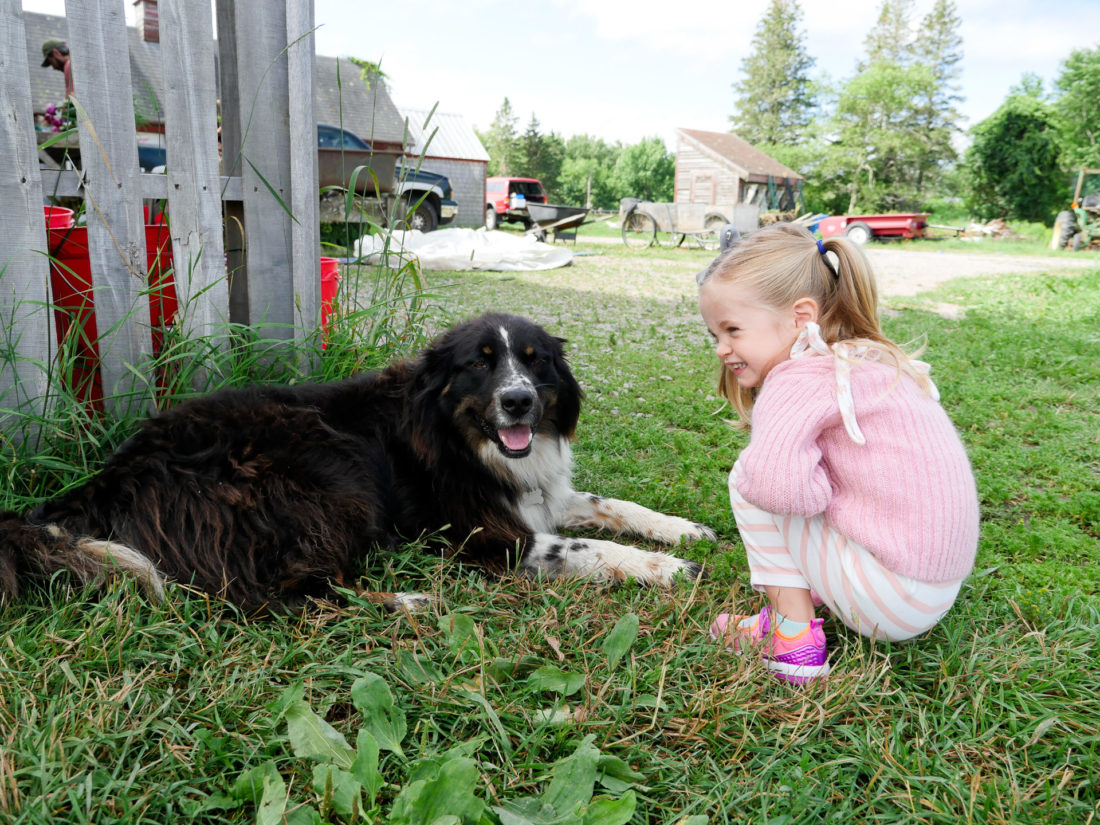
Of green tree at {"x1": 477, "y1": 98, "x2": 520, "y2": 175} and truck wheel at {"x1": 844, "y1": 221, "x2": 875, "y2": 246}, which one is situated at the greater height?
green tree at {"x1": 477, "y1": 98, "x2": 520, "y2": 175}

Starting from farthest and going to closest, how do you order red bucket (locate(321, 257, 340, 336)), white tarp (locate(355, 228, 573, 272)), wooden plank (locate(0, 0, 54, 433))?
white tarp (locate(355, 228, 573, 272)), red bucket (locate(321, 257, 340, 336)), wooden plank (locate(0, 0, 54, 433))

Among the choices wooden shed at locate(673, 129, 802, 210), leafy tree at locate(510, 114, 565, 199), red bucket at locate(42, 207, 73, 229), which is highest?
leafy tree at locate(510, 114, 565, 199)

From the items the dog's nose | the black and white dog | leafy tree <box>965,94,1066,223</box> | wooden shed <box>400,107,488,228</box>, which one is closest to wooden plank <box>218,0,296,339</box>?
the black and white dog

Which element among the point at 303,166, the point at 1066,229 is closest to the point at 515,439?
the point at 303,166

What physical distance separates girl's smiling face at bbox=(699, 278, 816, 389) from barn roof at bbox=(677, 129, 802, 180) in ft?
113

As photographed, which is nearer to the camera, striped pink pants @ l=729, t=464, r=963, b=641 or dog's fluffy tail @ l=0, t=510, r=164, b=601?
striped pink pants @ l=729, t=464, r=963, b=641

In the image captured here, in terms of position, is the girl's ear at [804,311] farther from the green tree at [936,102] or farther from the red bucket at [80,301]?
the green tree at [936,102]

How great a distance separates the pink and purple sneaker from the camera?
1.92m

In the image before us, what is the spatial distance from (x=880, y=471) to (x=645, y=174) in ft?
194

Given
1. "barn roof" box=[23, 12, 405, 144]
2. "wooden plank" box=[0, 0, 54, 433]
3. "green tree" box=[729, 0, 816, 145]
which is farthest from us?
"green tree" box=[729, 0, 816, 145]

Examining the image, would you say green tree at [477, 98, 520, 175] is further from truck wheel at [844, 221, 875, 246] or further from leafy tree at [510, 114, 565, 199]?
truck wheel at [844, 221, 875, 246]

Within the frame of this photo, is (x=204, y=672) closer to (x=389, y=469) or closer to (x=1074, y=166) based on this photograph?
(x=389, y=469)

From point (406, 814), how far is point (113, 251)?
2.61 meters

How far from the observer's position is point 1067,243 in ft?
70.4
